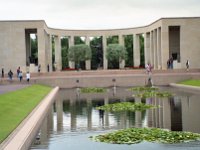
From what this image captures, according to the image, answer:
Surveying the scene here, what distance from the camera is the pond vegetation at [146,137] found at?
457 inches

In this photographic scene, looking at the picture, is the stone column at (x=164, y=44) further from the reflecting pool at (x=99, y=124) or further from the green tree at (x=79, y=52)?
the reflecting pool at (x=99, y=124)

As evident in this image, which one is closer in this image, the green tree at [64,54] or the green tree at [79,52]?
the green tree at [79,52]

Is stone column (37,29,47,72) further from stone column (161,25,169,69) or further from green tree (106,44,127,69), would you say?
green tree (106,44,127,69)

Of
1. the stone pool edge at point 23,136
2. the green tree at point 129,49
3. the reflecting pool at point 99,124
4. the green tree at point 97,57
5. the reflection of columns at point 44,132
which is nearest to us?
the stone pool edge at point 23,136

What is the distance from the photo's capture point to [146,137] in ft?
39.3

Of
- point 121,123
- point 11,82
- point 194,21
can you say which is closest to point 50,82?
point 11,82

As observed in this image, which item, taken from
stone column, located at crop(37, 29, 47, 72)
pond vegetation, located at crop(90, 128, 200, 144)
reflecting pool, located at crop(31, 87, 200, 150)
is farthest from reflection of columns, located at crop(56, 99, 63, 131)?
stone column, located at crop(37, 29, 47, 72)

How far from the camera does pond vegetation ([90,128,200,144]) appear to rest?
1162 cm

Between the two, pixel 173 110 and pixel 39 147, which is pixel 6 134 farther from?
pixel 173 110

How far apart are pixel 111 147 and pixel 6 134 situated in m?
2.70

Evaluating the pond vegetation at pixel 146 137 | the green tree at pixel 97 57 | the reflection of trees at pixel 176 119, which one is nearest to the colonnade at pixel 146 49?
the green tree at pixel 97 57

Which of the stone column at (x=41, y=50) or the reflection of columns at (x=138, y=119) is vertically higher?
the stone column at (x=41, y=50)

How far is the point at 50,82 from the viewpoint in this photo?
4212 centimetres

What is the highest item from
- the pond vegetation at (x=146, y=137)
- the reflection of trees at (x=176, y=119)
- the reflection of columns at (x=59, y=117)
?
the pond vegetation at (x=146, y=137)
